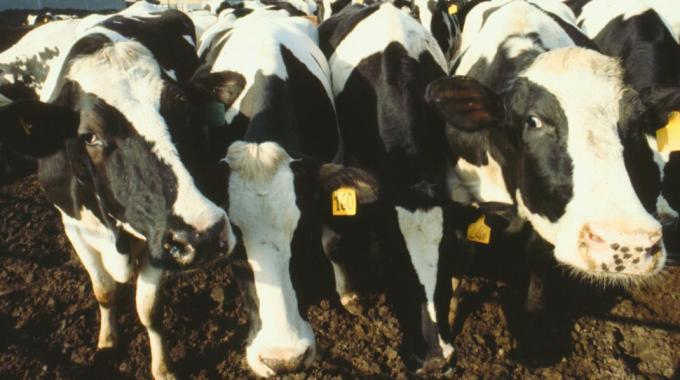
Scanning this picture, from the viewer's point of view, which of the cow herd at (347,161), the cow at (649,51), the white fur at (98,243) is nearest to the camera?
the cow herd at (347,161)

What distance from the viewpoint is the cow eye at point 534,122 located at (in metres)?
2.61

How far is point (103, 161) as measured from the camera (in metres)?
2.48

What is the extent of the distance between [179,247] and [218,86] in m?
1.22

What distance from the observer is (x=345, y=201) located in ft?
8.81

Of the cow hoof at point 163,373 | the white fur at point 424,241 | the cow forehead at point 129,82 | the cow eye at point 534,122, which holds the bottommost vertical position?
the cow hoof at point 163,373

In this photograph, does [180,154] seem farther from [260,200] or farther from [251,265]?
[251,265]

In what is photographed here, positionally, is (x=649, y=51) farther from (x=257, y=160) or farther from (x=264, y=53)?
(x=257, y=160)

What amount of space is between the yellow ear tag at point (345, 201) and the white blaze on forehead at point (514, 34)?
1.55 m

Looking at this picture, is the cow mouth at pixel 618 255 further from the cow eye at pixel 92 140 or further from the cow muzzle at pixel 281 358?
the cow eye at pixel 92 140

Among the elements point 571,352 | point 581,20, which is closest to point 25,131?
point 571,352

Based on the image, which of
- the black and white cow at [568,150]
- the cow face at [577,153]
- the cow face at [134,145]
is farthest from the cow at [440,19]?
the cow face at [134,145]

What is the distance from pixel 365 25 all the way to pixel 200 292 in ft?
8.52

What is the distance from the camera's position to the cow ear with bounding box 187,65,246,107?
304cm

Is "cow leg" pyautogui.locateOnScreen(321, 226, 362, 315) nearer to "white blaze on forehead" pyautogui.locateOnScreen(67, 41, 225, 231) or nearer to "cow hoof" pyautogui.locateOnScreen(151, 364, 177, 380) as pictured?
"cow hoof" pyautogui.locateOnScreen(151, 364, 177, 380)
